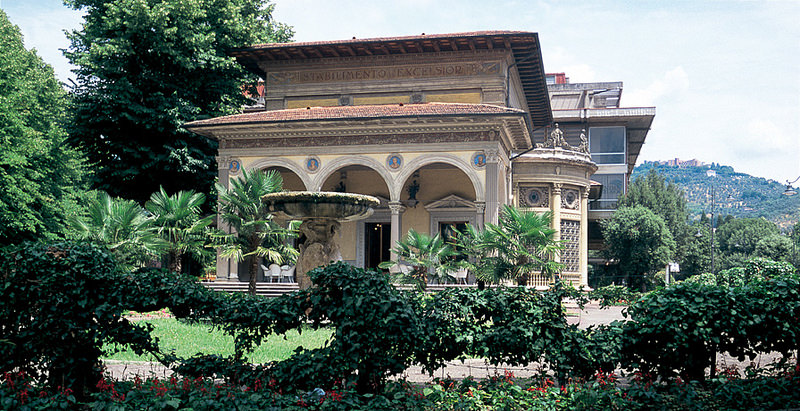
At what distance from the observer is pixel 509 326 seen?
24.0 ft

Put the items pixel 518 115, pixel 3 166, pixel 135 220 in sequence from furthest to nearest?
pixel 3 166 < pixel 518 115 < pixel 135 220

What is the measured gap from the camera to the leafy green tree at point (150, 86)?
2427 centimetres

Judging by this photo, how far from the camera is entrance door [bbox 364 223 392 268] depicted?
26.1 meters

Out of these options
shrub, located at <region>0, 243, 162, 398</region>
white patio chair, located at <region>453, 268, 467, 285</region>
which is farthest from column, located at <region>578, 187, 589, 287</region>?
shrub, located at <region>0, 243, 162, 398</region>

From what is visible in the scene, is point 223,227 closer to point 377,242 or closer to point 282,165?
point 282,165

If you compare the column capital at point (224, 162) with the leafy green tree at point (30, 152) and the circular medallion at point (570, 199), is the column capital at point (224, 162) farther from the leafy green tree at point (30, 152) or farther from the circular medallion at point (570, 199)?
the circular medallion at point (570, 199)

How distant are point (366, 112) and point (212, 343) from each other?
11263 millimetres

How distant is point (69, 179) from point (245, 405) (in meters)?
25.3

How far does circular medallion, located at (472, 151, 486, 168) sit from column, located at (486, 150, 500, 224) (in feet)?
0.44

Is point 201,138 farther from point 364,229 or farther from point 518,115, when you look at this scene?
point 518,115

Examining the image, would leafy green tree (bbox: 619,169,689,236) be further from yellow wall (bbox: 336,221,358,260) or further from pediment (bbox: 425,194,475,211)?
yellow wall (bbox: 336,221,358,260)

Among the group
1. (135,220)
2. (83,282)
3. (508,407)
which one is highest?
(135,220)

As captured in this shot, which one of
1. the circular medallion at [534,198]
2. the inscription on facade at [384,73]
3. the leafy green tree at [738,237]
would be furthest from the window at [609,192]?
the leafy green tree at [738,237]

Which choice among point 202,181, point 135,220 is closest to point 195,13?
point 202,181
